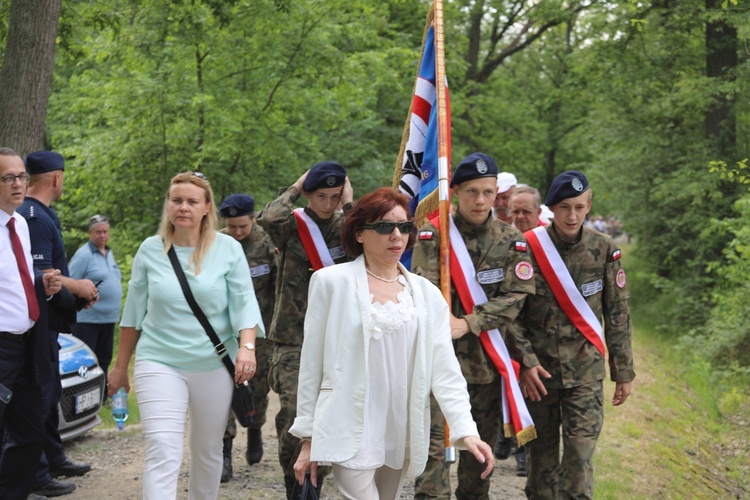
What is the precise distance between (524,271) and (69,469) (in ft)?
14.3

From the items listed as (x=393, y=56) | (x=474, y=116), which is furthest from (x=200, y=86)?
(x=474, y=116)

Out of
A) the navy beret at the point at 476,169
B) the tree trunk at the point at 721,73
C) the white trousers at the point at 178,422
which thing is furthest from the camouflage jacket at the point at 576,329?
the tree trunk at the point at 721,73

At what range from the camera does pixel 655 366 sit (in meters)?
15.7

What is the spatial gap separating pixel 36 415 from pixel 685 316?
50.2 ft

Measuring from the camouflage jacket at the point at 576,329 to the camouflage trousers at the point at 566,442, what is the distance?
11cm

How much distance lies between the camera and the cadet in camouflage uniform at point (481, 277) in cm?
587

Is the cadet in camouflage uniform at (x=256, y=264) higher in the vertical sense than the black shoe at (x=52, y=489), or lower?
higher

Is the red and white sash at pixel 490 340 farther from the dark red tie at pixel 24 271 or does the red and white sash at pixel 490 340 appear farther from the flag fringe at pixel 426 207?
the dark red tie at pixel 24 271

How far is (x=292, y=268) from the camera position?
6660 mm

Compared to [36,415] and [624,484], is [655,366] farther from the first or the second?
[36,415]

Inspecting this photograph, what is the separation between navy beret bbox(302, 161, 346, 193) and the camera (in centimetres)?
626

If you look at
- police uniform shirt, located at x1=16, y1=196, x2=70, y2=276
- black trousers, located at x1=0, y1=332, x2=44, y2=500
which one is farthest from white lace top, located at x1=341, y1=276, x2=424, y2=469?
police uniform shirt, located at x1=16, y1=196, x2=70, y2=276

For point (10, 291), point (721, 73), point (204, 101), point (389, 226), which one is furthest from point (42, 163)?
Answer: point (721, 73)

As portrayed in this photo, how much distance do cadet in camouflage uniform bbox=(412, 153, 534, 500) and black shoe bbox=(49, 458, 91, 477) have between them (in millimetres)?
3558
